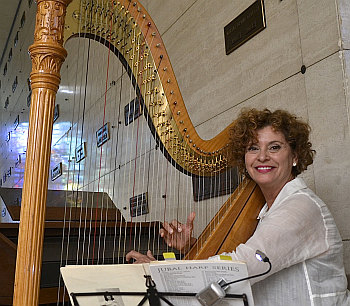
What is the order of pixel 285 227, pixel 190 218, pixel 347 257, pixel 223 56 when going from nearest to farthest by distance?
pixel 285 227 → pixel 190 218 → pixel 347 257 → pixel 223 56

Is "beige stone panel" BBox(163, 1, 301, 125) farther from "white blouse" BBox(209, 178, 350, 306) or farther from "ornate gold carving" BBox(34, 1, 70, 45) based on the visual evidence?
"ornate gold carving" BBox(34, 1, 70, 45)

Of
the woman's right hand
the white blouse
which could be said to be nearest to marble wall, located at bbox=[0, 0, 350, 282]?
the white blouse

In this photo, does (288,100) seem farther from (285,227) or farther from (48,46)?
(48,46)

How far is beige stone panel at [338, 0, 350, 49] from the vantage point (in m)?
2.49

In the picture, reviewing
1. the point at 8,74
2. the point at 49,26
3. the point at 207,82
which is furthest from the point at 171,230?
the point at 8,74

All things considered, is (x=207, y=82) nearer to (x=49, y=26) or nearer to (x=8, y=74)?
(x=49, y=26)

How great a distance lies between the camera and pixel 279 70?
2961mm

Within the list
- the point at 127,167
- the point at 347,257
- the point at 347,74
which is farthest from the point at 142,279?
the point at 127,167

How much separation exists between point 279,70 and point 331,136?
0.64 m

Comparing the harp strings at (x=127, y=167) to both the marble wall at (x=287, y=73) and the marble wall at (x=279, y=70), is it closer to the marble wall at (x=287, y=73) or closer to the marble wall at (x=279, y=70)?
the marble wall at (x=279, y=70)

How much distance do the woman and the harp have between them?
147 millimetres

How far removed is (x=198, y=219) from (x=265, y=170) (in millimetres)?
1586

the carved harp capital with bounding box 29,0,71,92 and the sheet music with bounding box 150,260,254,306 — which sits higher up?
the carved harp capital with bounding box 29,0,71,92

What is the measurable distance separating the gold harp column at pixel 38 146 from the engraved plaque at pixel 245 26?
1830 millimetres
